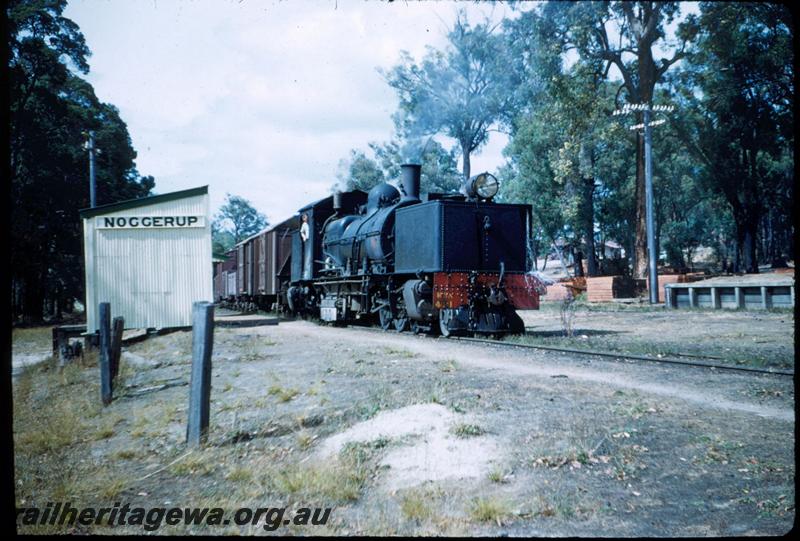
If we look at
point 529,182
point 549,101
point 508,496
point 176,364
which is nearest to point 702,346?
point 549,101

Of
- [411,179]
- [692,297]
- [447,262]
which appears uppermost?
[411,179]

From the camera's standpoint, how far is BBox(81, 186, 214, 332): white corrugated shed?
948 cm

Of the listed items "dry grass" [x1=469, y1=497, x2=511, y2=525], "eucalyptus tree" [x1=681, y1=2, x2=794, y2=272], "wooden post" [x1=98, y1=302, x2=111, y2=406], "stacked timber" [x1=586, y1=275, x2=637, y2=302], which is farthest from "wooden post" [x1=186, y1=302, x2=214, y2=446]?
"stacked timber" [x1=586, y1=275, x2=637, y2=302]

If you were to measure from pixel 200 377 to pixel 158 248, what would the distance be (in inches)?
179

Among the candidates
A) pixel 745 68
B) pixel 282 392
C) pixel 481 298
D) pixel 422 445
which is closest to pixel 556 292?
A: pixel 481 298

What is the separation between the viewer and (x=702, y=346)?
10.9 metres

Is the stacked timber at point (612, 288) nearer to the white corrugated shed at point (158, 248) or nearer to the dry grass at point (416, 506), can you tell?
the white corrugated shed at point (158, 248)

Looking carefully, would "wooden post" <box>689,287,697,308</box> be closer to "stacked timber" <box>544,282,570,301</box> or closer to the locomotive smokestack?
the locomotive smokestack

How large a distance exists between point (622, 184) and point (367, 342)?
3984 centimetres

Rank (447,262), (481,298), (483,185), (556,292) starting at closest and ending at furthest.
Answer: (447,262) < (481,298) < (483,185) < (556,292)

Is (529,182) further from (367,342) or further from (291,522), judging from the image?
(291,522)

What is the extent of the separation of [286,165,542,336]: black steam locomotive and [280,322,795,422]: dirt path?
4.34 ft

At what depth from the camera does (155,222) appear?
962 centimetres

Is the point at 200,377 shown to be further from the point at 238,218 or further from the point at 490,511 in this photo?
the point at 238,218
